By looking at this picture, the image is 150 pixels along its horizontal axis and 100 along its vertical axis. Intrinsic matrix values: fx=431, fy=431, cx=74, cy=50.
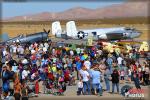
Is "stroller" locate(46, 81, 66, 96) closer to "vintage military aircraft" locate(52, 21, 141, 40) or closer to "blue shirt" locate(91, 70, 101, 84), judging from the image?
"blue shirt" locate(91, 70, 101, 84)

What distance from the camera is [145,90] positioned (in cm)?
1995

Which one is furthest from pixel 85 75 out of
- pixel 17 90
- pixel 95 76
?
pixel 17 90

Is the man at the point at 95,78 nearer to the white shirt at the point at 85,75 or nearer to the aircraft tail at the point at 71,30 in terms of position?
the white shirt at the point at 85,75

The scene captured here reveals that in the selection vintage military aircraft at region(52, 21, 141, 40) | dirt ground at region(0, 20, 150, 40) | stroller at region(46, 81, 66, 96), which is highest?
dirt ground at region(0, 20, 150, 40)

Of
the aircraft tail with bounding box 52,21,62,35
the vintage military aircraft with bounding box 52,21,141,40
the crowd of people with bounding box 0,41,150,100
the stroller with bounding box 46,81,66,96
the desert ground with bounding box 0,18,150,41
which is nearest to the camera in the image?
the crowd of people with bounding box 0,41,150,100

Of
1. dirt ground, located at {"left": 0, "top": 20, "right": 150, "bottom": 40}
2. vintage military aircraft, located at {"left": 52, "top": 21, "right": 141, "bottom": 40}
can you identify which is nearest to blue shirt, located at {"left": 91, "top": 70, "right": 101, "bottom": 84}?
vintage military aircraft, located at {"left": 52, "top": 21, "right": 141, "bottom": 40}

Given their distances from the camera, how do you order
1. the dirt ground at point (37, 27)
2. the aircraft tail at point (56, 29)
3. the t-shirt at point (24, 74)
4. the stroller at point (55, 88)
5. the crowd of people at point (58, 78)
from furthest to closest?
the dirt ground at point (37, 27), the aircraft tail at point (56, 29), the t-shirt at point (24, 74), the stroller at point (55, 88), the crowd of people at point (58, 78)

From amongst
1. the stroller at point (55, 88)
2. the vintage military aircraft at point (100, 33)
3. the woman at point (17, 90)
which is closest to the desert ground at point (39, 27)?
the vintage military aircraft at point (100, 33)

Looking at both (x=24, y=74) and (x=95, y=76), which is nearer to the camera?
(x=95, y=76)

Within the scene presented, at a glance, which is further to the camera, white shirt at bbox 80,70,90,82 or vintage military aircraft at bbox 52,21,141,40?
vintage military aircraft at bbox 52,21,141,40

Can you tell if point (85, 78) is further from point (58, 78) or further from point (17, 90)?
point (17, 90)

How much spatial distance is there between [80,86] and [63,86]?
0.82 meters

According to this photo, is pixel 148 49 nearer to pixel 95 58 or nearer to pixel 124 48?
pixel 124 48

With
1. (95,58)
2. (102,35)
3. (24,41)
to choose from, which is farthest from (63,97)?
(102,35)
